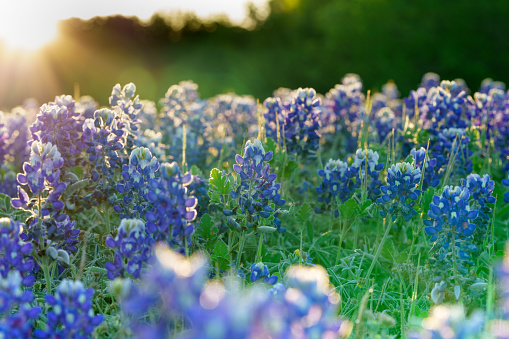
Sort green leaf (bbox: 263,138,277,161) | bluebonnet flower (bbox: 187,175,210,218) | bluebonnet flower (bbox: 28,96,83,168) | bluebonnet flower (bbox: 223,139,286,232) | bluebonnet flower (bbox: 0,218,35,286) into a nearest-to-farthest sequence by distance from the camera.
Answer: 1. bluebonnet flower (bbox: 0,218,35,286)
2. bluebonnet flower (bbox: 223,139,286,232)
3. bluebonnet flower (bbox: 28,96,83,168)
4. bluebonnet flower (bbox: 187,175,210,218)
5. green leaf (bbox: 263,138,277,161)

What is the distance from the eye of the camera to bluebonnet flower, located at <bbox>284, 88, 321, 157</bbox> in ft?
15.0

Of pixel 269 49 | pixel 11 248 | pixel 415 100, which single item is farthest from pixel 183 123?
pixel 269 49

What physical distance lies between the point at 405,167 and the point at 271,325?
213 cm

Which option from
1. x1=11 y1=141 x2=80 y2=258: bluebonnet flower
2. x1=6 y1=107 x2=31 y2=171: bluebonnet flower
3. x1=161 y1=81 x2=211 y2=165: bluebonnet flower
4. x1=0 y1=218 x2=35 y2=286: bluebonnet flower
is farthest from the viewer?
x1=161 y1=81 x2=211 y2=165: bluebonnet flower

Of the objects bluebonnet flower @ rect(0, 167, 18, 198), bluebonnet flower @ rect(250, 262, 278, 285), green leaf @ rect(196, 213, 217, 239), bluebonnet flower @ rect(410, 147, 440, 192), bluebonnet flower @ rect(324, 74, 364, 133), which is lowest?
bluebonnet flower @ rect(250, 262, 278, 285)

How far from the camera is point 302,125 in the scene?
459 centimetres

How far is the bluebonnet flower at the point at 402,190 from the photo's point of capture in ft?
10.9

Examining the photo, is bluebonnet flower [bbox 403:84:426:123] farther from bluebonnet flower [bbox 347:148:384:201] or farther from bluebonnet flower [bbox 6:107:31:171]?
bluebonnet flower [bbox 6:107:31:171]

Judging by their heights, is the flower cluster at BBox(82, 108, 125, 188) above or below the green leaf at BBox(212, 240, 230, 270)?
above

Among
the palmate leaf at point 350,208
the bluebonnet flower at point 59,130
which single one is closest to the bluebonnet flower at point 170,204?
the bluebonnet flower at point 59,130

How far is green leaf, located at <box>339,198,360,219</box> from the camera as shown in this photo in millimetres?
3480

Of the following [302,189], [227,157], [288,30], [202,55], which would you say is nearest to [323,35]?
[288,30]

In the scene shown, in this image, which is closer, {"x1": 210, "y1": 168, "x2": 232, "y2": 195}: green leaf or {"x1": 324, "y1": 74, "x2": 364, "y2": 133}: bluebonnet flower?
{"x1": 210, "y1": 168, "x2": 232, "y2": 195}: green leaf

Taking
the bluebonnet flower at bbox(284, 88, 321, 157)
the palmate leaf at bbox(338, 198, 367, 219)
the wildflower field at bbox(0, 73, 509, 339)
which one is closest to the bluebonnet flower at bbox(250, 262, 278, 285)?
the wildflower field at bbox(0, 73, 509, 339)
